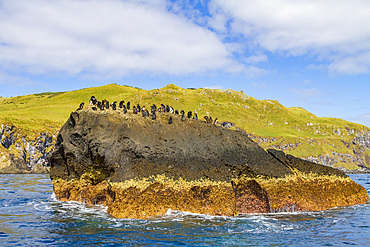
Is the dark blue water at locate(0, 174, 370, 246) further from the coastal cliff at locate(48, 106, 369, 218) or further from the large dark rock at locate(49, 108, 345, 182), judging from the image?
the large dark rock at locate(49, 108, 345, 182)

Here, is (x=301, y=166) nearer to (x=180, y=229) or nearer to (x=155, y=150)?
(x=155, y=150)

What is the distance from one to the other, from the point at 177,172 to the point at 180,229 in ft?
15.8

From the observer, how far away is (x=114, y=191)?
1614 centimetres

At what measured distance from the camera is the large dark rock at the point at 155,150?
16953mm

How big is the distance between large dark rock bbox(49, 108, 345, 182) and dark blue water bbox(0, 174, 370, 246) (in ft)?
A: 9.48

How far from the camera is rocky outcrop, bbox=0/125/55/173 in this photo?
63469mm

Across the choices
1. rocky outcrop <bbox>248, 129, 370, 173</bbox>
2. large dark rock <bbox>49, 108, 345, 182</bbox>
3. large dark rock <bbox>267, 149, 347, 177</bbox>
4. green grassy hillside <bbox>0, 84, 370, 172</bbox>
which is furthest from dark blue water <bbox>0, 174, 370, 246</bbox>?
rocky outcrop <bbox>248, 129, 370, 173</bbox>

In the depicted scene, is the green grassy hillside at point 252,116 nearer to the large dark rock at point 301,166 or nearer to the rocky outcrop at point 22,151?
the rocky outcrop at point 22,151

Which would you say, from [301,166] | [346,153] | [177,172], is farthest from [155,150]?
[346,153]

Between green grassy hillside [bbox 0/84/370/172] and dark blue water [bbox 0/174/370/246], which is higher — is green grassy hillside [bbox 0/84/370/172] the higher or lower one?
the higher one

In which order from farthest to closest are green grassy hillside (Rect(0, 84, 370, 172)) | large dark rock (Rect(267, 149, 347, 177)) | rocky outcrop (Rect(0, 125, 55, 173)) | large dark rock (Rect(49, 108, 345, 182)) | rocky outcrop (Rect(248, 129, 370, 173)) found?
1. green grassy hillside (Rect(0, 84, 370, 172))
2. rocky outcrop (Rect(248, 129, 370, 173))
3. rocky outcrop (Rect(0, 125, 55, 173))
4. large dark rock (Rect(267, 149, 347, 177))
5. large dark rock (Rect(49, 108, 345, 182))

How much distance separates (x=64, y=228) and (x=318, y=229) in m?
11.9

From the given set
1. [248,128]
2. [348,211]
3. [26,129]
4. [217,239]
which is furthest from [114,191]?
[248,128]

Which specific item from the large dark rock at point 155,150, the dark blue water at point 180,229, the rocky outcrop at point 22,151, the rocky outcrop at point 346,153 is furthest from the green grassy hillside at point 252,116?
the dark blue water at point 180,229
